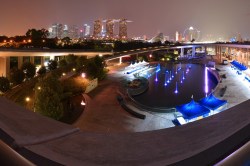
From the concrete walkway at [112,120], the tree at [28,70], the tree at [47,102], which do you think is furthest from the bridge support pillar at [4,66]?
the tree at [47,102]

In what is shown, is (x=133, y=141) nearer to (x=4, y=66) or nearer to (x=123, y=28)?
(x=4, y=66)

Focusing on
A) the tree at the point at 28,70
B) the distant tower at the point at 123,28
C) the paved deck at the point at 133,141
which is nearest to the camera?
the paved deck at the point at 133,141

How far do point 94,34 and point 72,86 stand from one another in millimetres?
112402

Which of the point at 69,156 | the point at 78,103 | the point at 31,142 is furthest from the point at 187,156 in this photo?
the point at 78,103

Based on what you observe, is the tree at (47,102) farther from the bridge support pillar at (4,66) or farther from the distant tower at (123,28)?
the distant tower at (123,28)

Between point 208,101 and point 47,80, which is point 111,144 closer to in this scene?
point 47,80

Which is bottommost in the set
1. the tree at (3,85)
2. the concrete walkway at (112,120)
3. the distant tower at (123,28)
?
the concrete walkway at (112,120)

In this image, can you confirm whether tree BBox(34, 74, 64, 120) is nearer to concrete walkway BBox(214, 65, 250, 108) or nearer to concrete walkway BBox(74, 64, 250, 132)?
concrete walkway BBox(74, 64, 250, 132)

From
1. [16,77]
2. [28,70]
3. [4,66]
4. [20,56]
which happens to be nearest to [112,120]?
[16,77]

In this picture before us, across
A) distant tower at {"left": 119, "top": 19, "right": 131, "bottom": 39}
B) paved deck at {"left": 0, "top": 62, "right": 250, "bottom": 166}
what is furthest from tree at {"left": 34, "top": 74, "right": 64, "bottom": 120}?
distant tower at {"left": 119, "top": 19, "right": 131, "bottom": 39}

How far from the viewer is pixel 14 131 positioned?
2.09 meters

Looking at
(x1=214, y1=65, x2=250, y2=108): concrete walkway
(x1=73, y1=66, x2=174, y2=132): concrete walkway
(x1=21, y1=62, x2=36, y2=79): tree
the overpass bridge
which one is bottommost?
(x1=73, y1=66, x2=174, y2=132): concrete walkway

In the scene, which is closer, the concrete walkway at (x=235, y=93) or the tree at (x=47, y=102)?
the tree at (x=47, y=102)

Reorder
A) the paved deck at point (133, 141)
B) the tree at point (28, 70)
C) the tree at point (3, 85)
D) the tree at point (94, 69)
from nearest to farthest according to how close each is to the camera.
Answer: the paved deck at point (133, 141) → the tree at point (3, 85) → the tree at point (94, 69) → the tree at point (28, 70)
